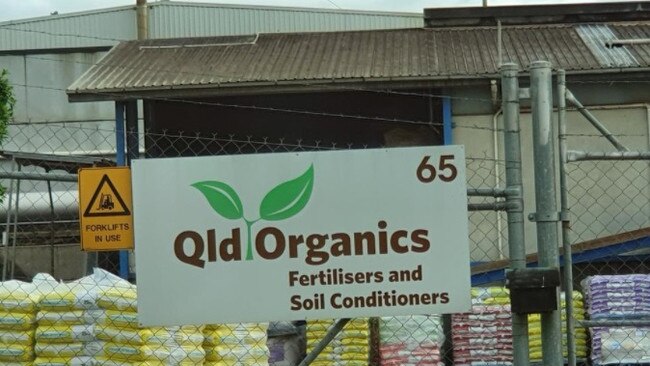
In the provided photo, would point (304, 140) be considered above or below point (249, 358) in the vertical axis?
above

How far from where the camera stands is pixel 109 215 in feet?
14.7

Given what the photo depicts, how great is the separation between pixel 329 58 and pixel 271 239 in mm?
10622

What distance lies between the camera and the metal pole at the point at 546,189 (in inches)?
175

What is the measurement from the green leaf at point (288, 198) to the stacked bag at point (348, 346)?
4.24 meters

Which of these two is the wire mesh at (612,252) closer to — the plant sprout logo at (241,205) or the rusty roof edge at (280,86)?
the rusty roof edge at (280,86)

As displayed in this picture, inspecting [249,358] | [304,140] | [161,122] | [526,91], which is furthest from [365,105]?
[526,91]

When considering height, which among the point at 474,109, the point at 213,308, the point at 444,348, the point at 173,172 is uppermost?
the point at 474,109

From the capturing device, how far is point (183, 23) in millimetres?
28531

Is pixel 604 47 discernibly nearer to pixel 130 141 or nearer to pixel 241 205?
pixel 130 141

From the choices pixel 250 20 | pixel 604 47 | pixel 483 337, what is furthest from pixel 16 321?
pixel 250 20

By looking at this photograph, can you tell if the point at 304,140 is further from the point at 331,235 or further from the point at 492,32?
the point at 331,235

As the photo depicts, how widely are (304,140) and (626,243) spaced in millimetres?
5498

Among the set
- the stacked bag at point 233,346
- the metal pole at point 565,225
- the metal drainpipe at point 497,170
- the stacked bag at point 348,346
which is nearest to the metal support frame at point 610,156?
the metal pole at point 565,225

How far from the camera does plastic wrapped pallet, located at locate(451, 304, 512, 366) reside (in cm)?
891
